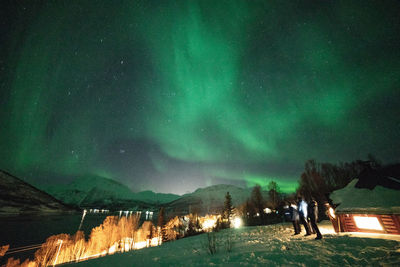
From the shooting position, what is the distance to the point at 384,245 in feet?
22.9

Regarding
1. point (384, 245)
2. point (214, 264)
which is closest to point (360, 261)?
point (384, 245)

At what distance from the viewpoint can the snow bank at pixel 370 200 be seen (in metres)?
10.2

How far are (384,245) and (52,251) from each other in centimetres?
2571

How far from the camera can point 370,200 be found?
11188 millimetres

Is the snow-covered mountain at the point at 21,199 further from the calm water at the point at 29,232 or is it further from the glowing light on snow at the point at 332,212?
the glowing light on snow at the point at 332,212

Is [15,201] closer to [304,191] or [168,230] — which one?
[168,230]

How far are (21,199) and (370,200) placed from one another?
223 metres

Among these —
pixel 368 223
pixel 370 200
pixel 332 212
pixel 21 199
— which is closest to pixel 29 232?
pixel 332 212

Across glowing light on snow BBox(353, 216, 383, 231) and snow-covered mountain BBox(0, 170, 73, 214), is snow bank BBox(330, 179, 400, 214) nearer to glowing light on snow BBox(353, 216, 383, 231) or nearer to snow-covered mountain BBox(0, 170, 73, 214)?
glowing light on snow BBox(353, 216, 383, 231)

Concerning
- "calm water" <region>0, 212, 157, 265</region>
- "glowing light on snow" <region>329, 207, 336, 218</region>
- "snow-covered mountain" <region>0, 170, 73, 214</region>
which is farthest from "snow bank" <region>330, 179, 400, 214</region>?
"snow-covered mountain" <region>0, 170, 73, 214</region>

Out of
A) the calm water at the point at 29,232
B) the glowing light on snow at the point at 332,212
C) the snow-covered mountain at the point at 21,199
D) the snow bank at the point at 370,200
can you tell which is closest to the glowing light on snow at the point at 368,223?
the snow bank at the point at 370,200

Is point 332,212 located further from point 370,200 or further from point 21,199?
point 21,199

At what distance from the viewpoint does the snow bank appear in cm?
1016

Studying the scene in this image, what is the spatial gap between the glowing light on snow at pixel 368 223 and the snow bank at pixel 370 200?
52cm
